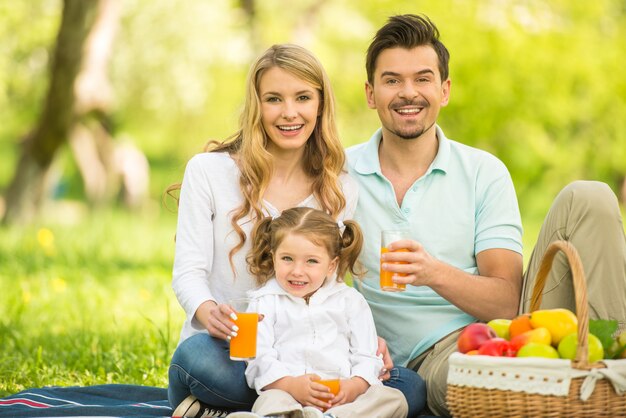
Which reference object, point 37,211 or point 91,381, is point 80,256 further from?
point 91,381

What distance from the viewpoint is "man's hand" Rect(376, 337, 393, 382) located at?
13.5ft

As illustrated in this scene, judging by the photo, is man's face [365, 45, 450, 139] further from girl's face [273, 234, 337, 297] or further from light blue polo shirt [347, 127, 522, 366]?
girl's face [273, 234, 337, 297]

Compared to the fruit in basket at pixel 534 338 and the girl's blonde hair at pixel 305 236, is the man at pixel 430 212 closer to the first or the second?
the girl's blonde hair at pixel 305 236

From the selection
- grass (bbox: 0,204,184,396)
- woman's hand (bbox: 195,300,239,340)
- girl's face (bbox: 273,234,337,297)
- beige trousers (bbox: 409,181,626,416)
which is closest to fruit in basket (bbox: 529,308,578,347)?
beige trousers (bbox: 409,181,626,416)

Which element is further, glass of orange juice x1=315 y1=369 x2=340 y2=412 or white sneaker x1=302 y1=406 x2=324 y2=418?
glass of orange juice x1=315 y1=369 x2=340 y2=412

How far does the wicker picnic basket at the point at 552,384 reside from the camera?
3.36 metres

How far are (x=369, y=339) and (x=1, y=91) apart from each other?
476 inches

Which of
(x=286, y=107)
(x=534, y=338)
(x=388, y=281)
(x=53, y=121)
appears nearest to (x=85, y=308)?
(x=286, y=107)

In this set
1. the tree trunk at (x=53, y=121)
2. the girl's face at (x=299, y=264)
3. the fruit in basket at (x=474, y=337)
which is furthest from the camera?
the tree trunk at (x=53, y=121)

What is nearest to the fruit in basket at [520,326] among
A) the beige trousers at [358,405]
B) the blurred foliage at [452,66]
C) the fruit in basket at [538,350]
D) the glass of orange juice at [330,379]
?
the fruit in basket at [538,350]

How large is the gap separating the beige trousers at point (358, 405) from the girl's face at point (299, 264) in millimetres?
475

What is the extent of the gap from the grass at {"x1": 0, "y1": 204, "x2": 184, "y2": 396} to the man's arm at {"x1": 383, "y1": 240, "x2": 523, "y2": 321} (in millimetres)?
1816

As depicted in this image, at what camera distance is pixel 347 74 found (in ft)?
67.2

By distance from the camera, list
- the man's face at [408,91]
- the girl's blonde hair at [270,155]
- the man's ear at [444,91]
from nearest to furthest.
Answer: the girl's blonde hair at [270,155], the man's face at [408,91], the man's ear at [444,91]
